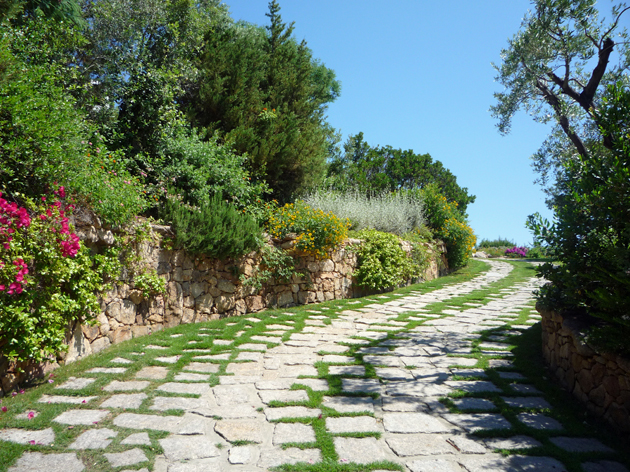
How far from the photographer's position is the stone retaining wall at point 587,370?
123 inches

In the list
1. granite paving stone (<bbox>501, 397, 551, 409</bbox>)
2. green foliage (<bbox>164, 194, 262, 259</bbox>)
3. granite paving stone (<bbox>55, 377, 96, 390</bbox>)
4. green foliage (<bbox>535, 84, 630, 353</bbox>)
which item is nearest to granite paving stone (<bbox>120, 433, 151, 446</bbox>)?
granite paving stone (<bbox>55, 377, 96, 390</bbox>)

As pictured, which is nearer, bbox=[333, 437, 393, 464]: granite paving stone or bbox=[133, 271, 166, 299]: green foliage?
bbox=[333, 437, 393, 464]: granite paving stone

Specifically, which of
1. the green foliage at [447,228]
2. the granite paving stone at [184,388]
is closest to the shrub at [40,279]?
the granite paving stone at [184,388]

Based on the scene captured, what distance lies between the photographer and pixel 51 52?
6301 mm

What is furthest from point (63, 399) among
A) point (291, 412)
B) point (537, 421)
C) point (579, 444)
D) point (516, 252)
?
point (516, 252)

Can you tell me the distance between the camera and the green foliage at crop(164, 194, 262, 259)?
6.27 metres

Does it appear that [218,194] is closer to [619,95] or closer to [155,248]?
[155,248]

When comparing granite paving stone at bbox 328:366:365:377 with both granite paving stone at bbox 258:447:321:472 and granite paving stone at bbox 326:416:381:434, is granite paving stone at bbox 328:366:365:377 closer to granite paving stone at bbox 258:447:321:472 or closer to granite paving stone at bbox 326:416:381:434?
granite paving stone at bbox 326:416:381:434

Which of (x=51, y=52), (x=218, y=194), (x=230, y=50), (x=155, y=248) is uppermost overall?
(x=230, y=50)

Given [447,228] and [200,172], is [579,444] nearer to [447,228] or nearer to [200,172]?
[200,172]

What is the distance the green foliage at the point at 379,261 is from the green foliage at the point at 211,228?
311 centimetres

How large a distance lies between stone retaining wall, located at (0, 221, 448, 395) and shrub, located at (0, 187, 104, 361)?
0.91 feet

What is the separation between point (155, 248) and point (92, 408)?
2.93 m

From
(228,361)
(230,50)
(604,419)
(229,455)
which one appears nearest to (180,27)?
(230,50)
